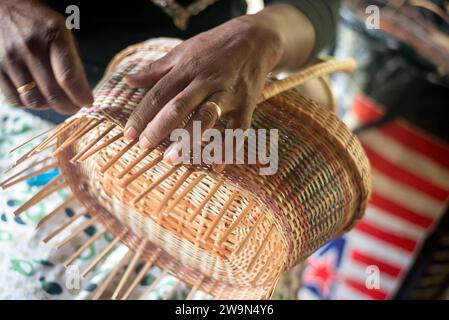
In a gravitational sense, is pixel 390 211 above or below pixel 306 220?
below

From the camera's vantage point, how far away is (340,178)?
2.06ft

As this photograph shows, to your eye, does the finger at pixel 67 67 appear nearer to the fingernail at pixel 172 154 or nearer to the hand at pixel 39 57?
the hand at pixel 39 57

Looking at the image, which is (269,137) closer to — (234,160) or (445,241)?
(234,160)

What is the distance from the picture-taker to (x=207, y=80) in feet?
1.78

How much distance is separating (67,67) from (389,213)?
0.98 meters

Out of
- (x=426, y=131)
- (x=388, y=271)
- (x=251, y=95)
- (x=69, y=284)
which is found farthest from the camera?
(x=388, y=271)

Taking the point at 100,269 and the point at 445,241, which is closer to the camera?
the point at 100,269

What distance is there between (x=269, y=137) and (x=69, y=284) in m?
0.38

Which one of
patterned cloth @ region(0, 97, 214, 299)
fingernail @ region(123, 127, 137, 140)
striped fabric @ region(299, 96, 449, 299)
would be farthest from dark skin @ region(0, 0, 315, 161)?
striped fabric @ region(299, 96, 449, 299)

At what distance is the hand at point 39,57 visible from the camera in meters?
0.58

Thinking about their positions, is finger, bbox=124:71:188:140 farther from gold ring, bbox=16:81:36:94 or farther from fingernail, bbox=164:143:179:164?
gold ring, bbox=16:81:36:94

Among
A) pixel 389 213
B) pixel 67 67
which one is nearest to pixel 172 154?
pixel 67 67

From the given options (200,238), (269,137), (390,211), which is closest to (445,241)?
(390,211)

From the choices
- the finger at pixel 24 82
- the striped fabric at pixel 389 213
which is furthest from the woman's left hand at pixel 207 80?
the striped fabric at pixel 389 213
